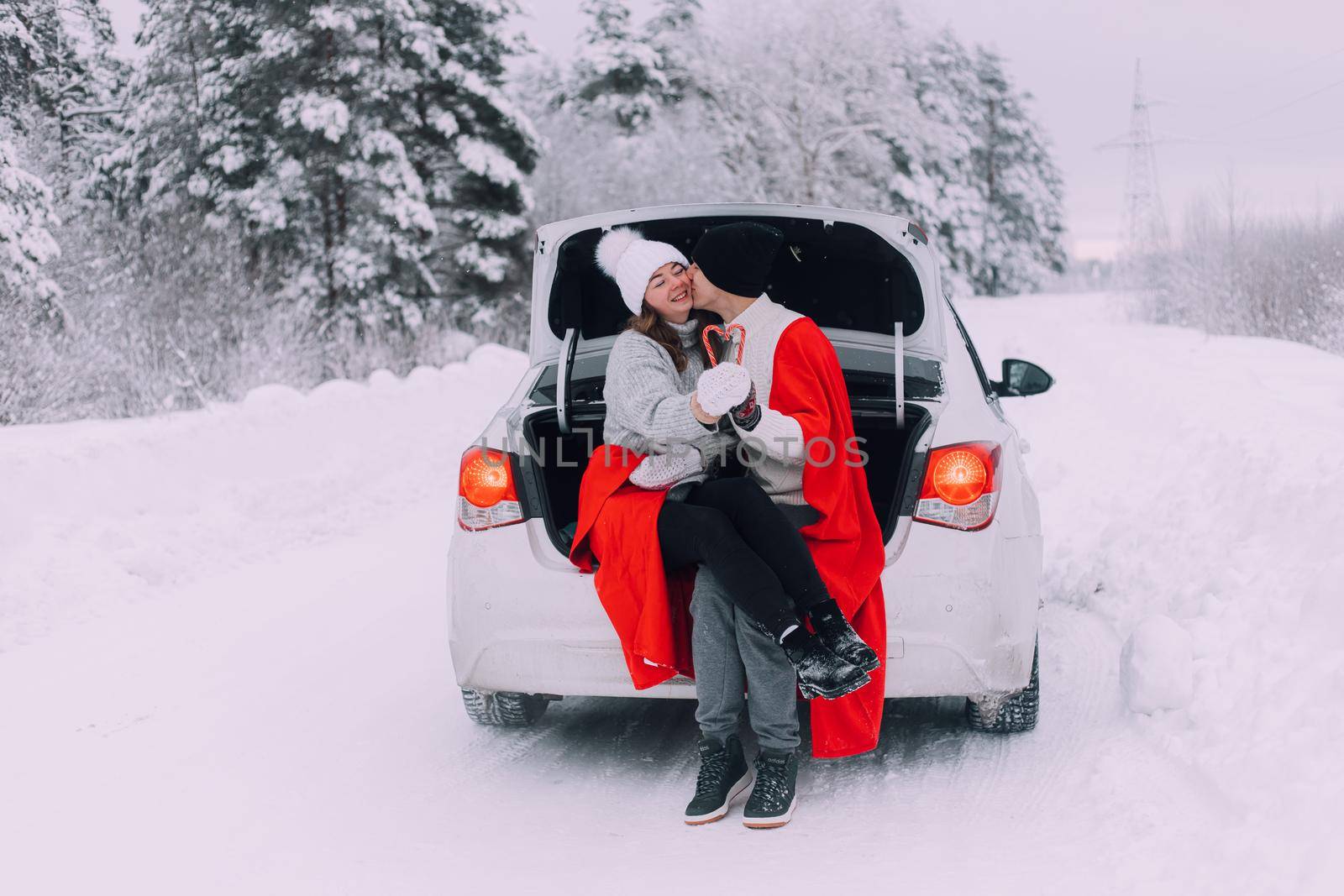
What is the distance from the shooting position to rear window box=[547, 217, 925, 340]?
3.90 meters

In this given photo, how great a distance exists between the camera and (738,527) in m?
3.20

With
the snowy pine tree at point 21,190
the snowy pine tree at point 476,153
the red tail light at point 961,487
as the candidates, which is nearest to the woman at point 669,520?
the red tail light at point 961,487

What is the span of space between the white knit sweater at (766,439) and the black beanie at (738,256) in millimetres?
69

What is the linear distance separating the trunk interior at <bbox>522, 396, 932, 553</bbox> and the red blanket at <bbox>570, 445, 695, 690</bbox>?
148 mm

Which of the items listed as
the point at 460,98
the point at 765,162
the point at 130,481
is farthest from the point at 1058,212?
the point at 130,481

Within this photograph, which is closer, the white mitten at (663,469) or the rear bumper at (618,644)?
the rear bumper at (618,644)

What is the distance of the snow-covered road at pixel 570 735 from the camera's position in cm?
282

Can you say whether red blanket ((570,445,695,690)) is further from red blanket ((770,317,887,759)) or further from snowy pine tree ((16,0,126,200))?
snowy pine tree ((16,0,126,200))

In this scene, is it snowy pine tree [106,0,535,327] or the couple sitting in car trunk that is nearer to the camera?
the couple sitting in car trunk

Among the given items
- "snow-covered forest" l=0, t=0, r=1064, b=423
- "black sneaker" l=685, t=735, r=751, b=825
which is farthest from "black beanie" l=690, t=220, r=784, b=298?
"snow-covered forest" l=0, t=0, r=1064, b=423

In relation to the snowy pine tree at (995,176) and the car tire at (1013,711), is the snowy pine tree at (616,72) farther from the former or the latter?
the car tire at (1013,711)

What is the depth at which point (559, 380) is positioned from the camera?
3.85 metres

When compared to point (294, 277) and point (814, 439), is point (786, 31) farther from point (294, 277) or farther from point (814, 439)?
point (814, 439)

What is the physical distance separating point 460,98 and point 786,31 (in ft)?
62.1
